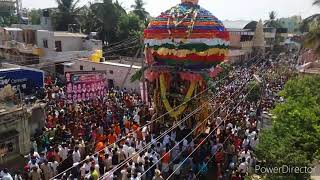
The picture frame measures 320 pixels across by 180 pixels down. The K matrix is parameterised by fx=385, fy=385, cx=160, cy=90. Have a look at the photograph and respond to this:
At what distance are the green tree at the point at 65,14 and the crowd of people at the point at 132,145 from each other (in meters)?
21.6

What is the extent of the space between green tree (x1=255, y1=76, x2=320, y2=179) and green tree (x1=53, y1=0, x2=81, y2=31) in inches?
1163

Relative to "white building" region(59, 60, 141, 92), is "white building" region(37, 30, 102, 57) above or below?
above

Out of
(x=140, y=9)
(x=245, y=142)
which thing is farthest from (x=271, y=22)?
(x=245, y=142)

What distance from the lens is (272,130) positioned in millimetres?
11227

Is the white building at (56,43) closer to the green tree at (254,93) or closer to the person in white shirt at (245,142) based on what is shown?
the green tree at (254,93)

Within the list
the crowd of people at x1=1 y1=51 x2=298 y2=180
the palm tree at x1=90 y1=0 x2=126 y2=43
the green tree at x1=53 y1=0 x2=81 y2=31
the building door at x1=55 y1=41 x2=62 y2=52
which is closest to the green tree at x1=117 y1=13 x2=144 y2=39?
the palm tree at x1=90 y1=0 x2=126 y2=43

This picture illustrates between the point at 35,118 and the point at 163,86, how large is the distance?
518 cm

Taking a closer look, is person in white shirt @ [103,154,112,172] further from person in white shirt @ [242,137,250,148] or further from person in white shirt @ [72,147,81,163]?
person in white shirt @ [242,137,250,148]

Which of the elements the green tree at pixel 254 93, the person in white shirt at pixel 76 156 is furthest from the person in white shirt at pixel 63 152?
the green tree at pixel 254 93

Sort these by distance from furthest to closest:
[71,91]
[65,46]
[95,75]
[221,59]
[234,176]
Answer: [65,46]
[95,75]
[71,91]
[221,59]
[234,176]

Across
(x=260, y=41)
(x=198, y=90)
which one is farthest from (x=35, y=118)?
(x=260, y=41)

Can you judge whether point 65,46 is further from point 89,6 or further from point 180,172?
point 180,172

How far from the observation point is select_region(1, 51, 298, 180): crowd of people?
10.5m

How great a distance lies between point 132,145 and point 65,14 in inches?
1150
